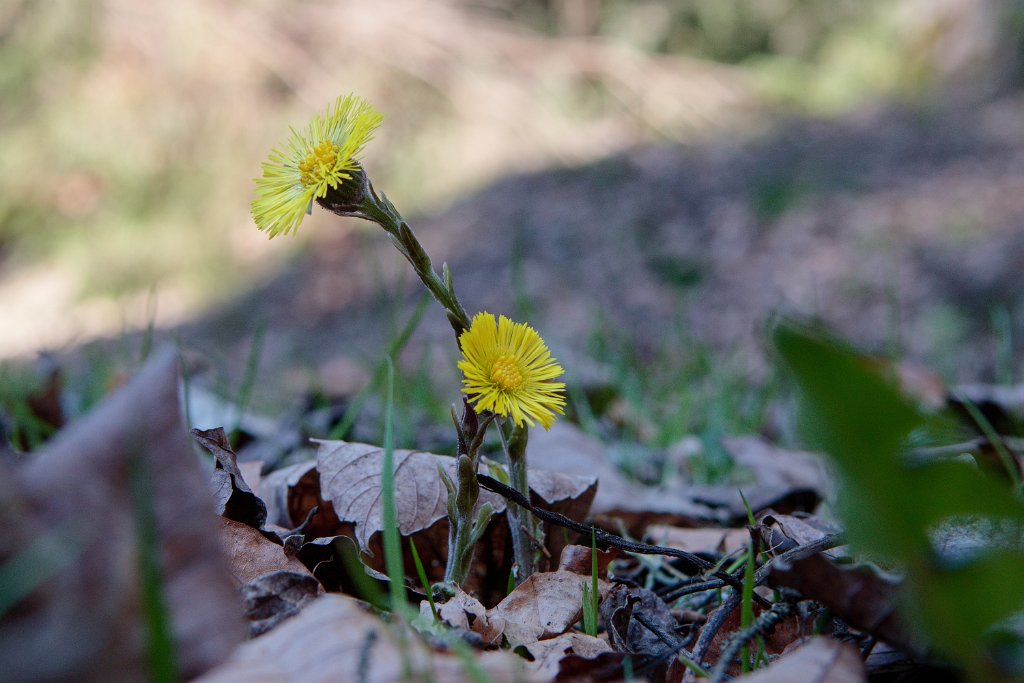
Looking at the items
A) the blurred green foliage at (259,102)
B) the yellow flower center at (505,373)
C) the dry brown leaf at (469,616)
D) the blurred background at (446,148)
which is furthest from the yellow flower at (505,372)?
the blurred green foliage at (259,102)

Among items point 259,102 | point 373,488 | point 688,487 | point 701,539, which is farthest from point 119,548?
point 259,102

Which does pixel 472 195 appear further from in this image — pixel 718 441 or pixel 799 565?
pixel 799 565

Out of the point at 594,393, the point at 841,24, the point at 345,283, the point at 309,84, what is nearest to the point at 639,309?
the point at 345,283

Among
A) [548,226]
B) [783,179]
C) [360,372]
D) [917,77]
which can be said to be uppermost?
[917,77]

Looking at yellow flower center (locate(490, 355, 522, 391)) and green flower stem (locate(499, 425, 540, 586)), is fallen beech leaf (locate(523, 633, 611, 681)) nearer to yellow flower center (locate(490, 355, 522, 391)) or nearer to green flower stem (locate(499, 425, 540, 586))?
green flower stem (locate(499, 425, 540, 586))

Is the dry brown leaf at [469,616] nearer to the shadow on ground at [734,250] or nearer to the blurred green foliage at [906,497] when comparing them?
the blurred green foliage at [906,497]

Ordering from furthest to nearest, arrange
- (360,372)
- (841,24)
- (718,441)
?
(841,24) → (360,372) → (718,441)
